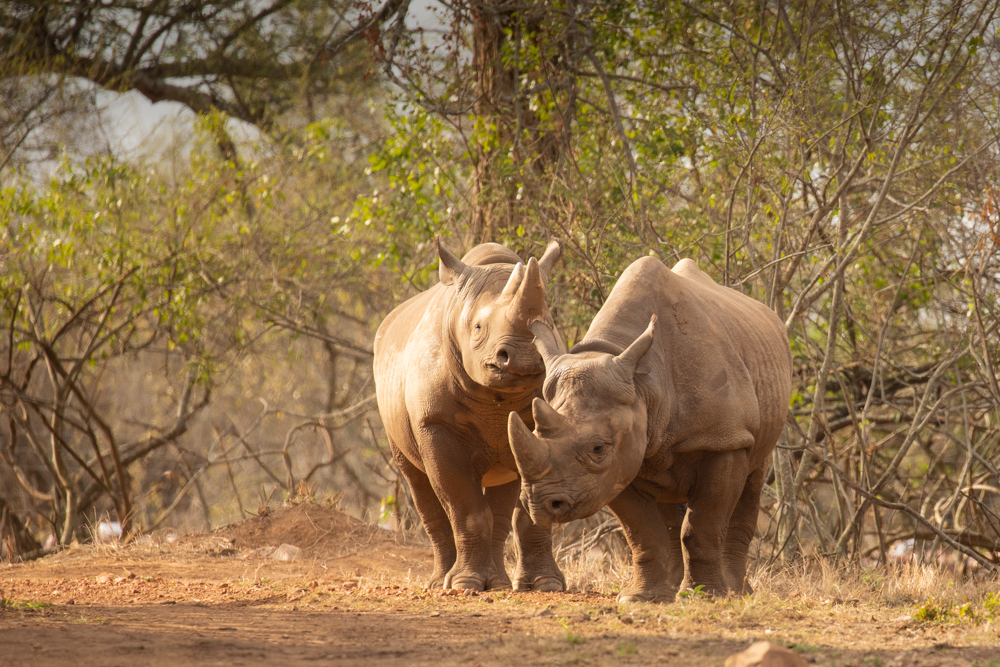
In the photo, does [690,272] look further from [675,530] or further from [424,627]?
[424,627]

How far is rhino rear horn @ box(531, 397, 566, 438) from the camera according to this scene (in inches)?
175

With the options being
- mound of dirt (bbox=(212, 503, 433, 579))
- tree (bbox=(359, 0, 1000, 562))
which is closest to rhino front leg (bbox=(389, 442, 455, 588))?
mound of dirt (bbox=(212, 503, 433, 579))

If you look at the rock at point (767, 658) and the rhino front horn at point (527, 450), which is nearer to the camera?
the rock at point (767, 658)

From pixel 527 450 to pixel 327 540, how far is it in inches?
196

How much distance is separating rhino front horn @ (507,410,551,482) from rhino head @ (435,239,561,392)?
922 millimetres

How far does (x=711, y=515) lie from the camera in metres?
5.29

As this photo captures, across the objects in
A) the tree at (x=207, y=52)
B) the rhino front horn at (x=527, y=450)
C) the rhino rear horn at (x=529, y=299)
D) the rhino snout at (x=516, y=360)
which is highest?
the tree at (x=207, y=52)

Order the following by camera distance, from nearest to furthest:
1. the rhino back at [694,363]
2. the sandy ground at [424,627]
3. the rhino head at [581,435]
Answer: the sandy ground at [424,627]
the rhino head at [581,435]
the rhino back at [694,363]

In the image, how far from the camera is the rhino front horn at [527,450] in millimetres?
4352

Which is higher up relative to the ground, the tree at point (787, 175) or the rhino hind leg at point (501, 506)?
the tree at point (787, 175)

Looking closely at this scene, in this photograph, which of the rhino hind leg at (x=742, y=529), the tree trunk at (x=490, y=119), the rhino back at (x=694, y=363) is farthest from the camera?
the tree trunk at (x=490, y=119)

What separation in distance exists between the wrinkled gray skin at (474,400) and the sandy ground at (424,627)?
1.40 feet

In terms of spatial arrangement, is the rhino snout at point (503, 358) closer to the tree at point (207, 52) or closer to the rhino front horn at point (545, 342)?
the rhino front horn at point (545, 342)

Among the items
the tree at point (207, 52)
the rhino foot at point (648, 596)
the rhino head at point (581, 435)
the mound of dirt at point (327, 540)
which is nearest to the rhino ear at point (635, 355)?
the rhino head at point (581, 435)
